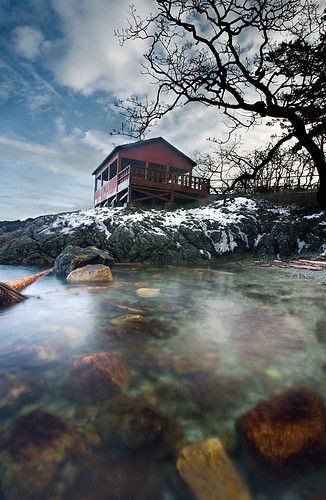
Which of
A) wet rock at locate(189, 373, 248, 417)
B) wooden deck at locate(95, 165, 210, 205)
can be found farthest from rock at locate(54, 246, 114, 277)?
wooden deck at locate(95, 165, 210, 205)

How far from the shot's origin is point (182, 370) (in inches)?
78.3

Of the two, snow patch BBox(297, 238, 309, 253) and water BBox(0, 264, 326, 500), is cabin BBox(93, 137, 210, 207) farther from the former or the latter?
water BBox(0, 264, 326, 500)

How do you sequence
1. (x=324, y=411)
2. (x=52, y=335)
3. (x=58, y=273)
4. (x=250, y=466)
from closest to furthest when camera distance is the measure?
1. (x=250, y=466)
2. (x=324, y=411)
3. (x=52, y=335)
4. (x=58, y=273)

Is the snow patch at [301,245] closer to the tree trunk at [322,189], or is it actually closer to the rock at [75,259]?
the tree trunk at [322,189]

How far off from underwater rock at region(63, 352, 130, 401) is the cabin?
502 inches

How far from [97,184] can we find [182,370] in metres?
26.2

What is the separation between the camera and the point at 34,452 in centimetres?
121

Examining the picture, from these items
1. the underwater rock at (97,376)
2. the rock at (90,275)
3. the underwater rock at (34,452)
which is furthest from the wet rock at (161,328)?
the rock at (90,275)

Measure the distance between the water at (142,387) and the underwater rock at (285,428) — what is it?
7cm

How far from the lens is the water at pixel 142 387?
1.11 m

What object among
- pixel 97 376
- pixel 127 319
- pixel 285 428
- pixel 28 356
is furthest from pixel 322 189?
pixel 28 356

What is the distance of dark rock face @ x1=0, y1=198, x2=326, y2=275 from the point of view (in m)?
10.1

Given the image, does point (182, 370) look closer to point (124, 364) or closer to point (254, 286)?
point (124, 364)

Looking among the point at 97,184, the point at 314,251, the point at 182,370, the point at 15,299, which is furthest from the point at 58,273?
the point at 97,184
